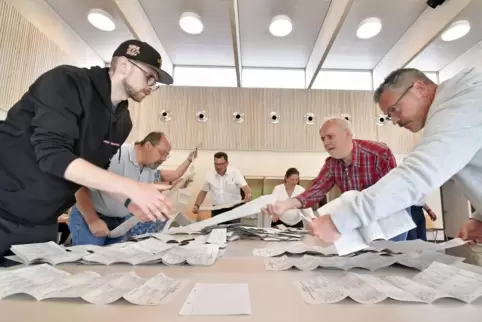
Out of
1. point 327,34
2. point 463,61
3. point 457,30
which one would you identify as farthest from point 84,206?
point 463,61

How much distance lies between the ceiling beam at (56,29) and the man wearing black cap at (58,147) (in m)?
3.62

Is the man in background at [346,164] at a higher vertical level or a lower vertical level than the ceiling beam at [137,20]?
lower

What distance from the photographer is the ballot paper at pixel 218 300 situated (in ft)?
1.73

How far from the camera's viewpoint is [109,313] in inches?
20.5

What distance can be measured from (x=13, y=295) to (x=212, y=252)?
25.1 inches

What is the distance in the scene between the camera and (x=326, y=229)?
0.88 metres

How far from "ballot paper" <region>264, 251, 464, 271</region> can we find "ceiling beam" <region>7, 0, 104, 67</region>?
444 centimetres

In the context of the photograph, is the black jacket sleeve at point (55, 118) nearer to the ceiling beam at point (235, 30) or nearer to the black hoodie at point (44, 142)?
the black hoodie at point (44, 142)

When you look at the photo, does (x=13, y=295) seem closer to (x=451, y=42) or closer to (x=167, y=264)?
(x=167, y=264)

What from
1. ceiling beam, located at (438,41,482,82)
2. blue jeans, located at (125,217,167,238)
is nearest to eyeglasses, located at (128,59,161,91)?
blue jeans, located at (125,217,167,238)

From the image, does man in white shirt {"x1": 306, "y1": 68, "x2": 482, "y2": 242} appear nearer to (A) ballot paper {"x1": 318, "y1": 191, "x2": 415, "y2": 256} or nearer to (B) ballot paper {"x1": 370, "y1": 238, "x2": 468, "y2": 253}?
(A) ballot paper {"x1": 318, "y1": 191, "x2": 415, "y2": 256}

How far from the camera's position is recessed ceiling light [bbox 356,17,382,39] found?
4.53m

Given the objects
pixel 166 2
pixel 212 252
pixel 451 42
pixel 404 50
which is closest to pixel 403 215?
pixel 212 252

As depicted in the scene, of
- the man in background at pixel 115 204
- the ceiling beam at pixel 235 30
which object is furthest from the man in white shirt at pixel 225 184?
the man in background at pixel 115 204
